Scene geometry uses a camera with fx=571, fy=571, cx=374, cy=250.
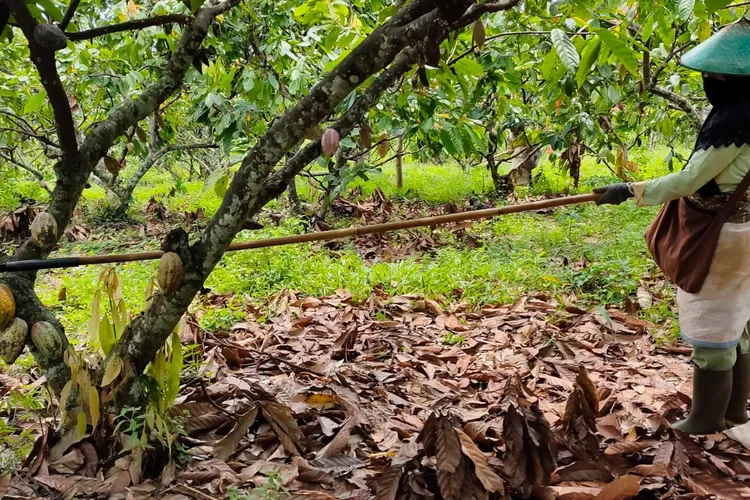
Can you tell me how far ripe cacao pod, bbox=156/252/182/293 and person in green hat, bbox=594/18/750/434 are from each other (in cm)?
134

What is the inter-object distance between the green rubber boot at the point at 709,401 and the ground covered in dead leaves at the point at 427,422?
62 mm

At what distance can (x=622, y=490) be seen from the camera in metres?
1.55

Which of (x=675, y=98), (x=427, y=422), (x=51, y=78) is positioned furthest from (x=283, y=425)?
(x=675, y=98)

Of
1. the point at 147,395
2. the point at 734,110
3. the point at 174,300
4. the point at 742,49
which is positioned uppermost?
the point at 742,49

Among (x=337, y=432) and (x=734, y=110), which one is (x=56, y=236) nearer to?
(x=337, y=432)

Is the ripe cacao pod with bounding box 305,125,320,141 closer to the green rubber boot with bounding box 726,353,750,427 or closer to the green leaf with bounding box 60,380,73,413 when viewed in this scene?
the green leaf with bounding box 60,380,73,413

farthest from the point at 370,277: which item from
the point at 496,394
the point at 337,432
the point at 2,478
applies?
the point at 2,478

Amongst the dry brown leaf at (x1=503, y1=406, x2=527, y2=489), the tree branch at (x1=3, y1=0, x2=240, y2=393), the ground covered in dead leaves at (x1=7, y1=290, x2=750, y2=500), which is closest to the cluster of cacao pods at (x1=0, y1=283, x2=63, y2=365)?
the tree branch at (x1=3, y1=0, x2=240, y2=393)

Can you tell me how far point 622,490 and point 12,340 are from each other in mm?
1754

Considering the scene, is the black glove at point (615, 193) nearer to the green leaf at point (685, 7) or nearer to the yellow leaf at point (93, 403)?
the green leaf at point (685, 7)

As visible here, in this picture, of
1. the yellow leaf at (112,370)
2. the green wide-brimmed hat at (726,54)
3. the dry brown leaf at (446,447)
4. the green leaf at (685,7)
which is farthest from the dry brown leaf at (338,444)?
the green leaf at (685,7)

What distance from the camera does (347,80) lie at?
1605 millimetres

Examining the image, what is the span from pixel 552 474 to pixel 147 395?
1.27 m

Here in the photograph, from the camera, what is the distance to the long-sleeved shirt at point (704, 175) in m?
1.74
